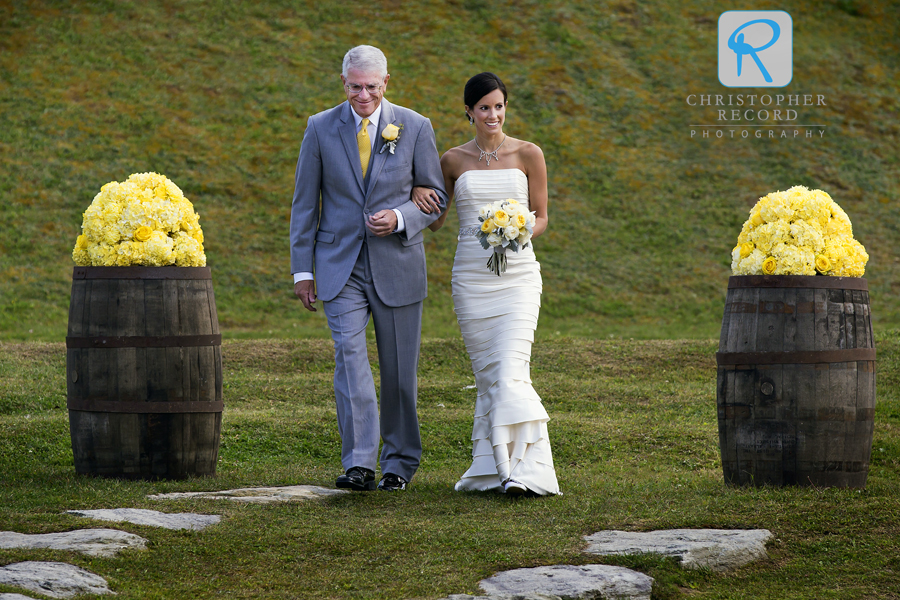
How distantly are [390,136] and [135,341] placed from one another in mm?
2051

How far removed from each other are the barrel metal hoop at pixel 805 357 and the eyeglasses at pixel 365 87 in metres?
2.74

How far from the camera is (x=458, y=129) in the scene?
23.9 m

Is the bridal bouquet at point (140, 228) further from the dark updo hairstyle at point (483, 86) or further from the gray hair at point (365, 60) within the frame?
the dark updo hairstyle at point (483, 86)

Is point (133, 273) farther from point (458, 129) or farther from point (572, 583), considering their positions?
point (458, 129)

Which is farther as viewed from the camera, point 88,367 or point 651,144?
point 651,144

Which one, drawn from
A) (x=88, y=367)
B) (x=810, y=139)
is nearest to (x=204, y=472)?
(x=88, y=367)

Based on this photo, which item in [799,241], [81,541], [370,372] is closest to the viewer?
[81,541]

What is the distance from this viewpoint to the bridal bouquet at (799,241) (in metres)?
5.68

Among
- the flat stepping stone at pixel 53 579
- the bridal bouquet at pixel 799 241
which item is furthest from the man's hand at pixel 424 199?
the flat stepping stone at pixel 53 579

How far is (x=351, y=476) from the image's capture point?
5.80 meters

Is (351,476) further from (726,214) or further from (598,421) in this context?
(726,214)

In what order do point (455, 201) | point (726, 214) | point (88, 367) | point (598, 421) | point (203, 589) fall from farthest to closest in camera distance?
point (726, 214) < point (598, 421) < point (455, 201) < point (88, 367) < point (203, 589)

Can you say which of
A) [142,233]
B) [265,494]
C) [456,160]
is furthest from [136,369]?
[456,160]

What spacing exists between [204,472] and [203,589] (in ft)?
8.11
